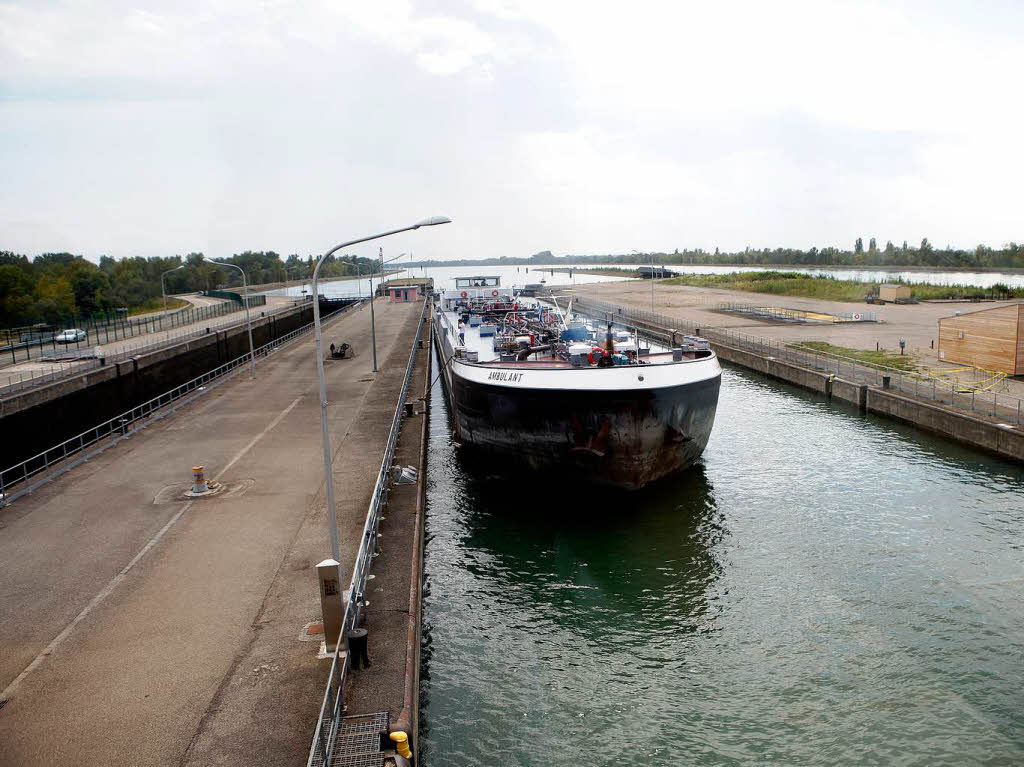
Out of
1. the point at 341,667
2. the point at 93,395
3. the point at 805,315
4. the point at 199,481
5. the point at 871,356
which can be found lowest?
the point at 341,667

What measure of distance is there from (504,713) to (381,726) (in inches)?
114

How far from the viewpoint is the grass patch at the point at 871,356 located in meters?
32.9

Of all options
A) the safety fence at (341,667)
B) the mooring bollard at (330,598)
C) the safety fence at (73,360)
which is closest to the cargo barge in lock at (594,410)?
the safety fence at (341,667)

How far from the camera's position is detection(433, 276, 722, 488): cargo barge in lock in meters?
18.4

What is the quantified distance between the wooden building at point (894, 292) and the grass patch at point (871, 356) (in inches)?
1207

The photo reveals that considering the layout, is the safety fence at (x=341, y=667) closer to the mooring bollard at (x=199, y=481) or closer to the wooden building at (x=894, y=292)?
the mooring bollard at (x=199, y=481)

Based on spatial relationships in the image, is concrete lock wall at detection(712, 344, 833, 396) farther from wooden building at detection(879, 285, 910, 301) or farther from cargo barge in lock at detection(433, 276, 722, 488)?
wooden building at detection(879, 285, 910, 301)

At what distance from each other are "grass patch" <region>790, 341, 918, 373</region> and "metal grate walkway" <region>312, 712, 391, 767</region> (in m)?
28.9

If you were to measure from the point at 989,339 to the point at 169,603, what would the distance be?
31787 millimetres

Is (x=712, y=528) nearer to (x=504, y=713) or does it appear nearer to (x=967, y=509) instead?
(x=967, y=509)

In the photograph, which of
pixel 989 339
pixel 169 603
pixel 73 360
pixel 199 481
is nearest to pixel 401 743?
pixel 169 603

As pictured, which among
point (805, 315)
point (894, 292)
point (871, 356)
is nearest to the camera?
point (871, 356)

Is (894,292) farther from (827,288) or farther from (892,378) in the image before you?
(892,378)

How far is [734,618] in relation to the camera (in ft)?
45.0
